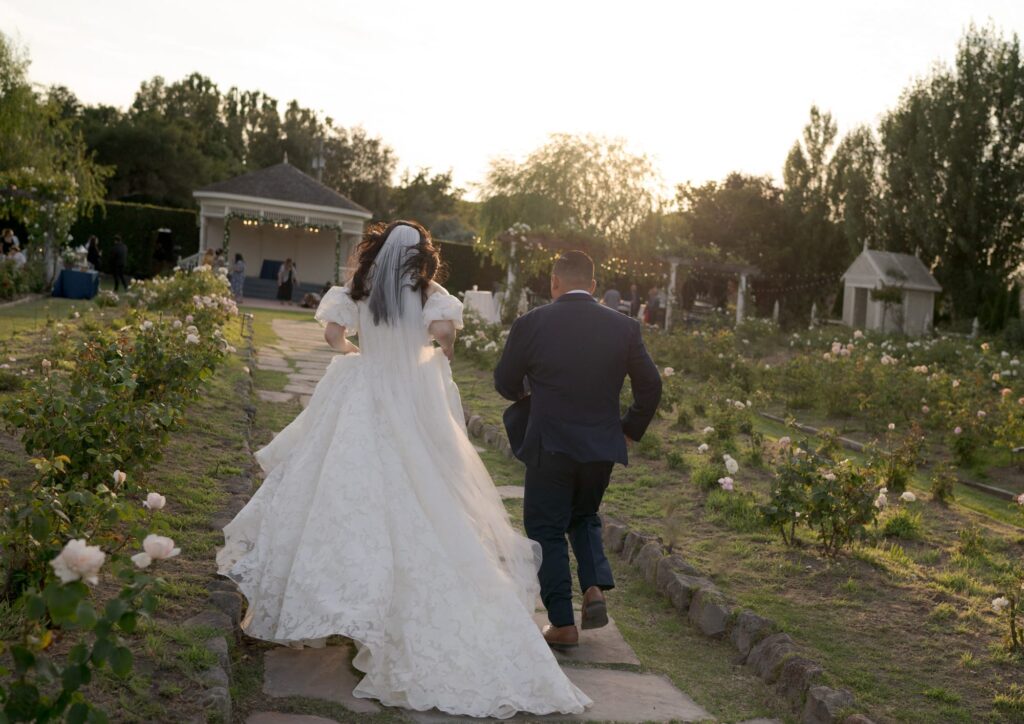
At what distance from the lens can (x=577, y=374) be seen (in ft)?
16.8

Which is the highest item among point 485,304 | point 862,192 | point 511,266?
point 862,192

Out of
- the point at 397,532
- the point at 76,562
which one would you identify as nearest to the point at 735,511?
the point at 397,532

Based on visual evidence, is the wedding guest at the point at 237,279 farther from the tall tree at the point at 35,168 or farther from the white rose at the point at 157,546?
the white rose at the point at 157,546

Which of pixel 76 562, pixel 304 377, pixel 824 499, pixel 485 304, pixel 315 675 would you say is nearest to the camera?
pixel 76 562

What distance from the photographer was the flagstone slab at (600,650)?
5.05 meters

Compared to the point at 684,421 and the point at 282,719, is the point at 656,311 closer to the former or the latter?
the point at 684,421

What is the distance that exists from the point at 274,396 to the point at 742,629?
7.77m

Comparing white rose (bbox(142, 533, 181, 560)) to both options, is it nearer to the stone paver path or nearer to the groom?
the stone paver path

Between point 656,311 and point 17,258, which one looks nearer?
point 17,258

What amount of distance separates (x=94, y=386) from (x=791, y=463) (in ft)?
13.1

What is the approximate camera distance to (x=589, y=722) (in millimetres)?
4168

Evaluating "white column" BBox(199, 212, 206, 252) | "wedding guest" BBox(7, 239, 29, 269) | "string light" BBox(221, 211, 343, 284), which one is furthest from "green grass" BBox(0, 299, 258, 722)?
"white column" BBox(199, 212, 206, 252)

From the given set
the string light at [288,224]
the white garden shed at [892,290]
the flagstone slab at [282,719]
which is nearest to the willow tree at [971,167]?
the white garden shed at [892,290]

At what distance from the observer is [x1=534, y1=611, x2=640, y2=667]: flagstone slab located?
505 centimetres
